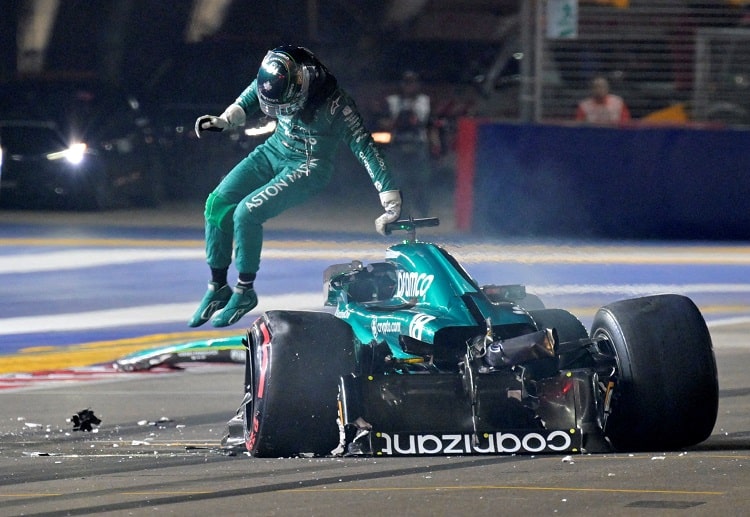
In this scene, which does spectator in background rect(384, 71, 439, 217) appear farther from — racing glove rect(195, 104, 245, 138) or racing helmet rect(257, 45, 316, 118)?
racing helmet rect(257, 45, 316, 118)

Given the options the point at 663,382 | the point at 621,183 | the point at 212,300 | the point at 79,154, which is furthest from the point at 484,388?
the point at 79,154

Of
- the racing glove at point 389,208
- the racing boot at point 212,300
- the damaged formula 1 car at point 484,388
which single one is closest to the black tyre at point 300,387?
the damaged formula 1 car at point 484,388

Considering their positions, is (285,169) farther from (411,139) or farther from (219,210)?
(411,139)

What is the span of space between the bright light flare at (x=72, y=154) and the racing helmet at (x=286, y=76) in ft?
42.8

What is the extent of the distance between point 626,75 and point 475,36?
8646mm

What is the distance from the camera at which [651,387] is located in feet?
23.2

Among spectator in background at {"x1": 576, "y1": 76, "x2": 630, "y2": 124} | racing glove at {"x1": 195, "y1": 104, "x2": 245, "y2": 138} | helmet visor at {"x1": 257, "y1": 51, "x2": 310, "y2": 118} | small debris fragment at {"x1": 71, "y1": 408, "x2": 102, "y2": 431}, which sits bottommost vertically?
small debris fragment at {"x1": 71, "y1": 408, "x2": 102, "y2": 431}

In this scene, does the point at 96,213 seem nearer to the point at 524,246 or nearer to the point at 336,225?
the point at 336,225

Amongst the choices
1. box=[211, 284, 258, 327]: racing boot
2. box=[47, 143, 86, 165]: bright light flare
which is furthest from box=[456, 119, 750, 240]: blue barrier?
box=[211, 284, 258, 327]: racing boot

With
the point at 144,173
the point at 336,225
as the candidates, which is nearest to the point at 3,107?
the point at 144,173

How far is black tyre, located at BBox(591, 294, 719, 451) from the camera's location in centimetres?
707

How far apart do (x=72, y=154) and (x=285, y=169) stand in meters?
12.8

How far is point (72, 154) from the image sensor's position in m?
21.5

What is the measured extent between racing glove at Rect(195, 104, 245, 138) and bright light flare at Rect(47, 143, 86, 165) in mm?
12802
